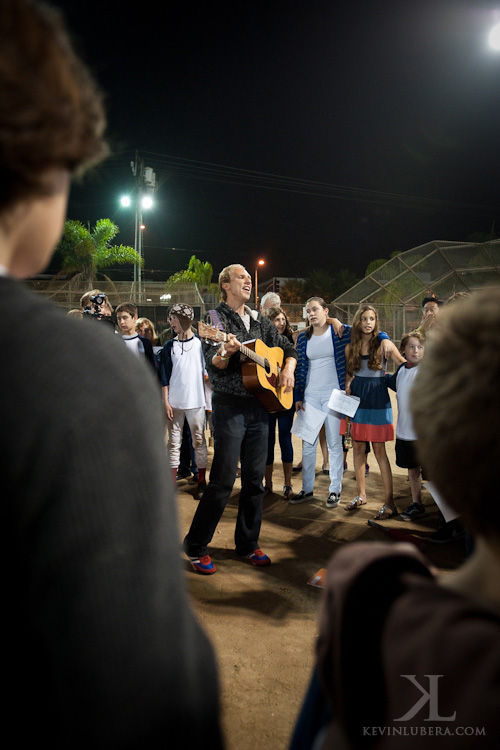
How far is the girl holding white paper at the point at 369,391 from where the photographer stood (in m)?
4.82

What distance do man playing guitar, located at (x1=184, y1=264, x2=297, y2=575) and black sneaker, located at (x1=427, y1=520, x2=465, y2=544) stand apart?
1.64 metres

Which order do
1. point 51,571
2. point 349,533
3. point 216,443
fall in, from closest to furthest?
point 51,571
point 216,443
point 349,533

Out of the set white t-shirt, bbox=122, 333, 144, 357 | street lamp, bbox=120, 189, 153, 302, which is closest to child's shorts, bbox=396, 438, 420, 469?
white t-shirt, bbox=122, 333, 144, 357

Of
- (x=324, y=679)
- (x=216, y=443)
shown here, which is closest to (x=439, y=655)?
(x=324, y=679)

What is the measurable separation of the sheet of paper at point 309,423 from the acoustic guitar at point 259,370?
3.72 feet

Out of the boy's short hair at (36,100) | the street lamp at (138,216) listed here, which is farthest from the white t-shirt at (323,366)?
the street lamp at (138,216)

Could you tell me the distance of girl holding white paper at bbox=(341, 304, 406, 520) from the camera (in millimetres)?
4816

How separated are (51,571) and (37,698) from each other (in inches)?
→ 6.7

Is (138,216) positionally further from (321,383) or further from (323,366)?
(321,383)

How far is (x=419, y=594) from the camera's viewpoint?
652 millimetres

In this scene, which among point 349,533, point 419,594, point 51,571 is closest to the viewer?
point 51,571

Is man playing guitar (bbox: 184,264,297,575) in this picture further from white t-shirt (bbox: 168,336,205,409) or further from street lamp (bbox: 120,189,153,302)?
street lamp (bbox: 120,189,153,302)

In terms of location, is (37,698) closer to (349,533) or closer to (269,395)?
(269,395)

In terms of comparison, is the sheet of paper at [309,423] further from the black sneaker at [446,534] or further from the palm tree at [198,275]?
the palm tree at [198,275]
